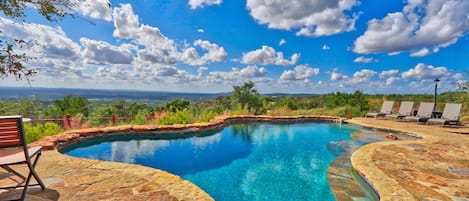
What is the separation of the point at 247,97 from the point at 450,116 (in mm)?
9338

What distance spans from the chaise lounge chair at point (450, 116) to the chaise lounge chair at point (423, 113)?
1.35ft

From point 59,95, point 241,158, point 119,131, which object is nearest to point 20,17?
point 119,131

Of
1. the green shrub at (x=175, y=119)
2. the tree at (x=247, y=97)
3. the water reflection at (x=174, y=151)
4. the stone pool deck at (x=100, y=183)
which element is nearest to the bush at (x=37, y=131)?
the water reflection at (x=174, y=151)

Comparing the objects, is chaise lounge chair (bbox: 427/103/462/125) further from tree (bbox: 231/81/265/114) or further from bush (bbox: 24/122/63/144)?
bush (bbox: 24/122/63/144)

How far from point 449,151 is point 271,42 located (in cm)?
1401

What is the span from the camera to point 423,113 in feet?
32.9

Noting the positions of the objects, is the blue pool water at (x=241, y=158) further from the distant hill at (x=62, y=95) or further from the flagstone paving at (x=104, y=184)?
the distant hill at (x=62, y=95)

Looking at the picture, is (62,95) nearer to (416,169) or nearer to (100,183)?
(100,183)

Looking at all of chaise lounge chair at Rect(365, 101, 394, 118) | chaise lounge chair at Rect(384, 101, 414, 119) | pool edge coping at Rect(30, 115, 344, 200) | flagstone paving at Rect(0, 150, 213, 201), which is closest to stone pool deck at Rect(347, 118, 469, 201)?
flagstone paving at Rect(0, 150, 213, 201)

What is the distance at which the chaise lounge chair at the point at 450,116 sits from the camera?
8.82 metres

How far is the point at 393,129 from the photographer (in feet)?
26.9

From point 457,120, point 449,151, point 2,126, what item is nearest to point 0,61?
point 2,126

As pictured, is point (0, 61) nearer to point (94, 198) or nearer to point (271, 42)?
point (94, 198)

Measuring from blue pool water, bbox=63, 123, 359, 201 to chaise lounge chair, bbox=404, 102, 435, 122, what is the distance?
4.70m
